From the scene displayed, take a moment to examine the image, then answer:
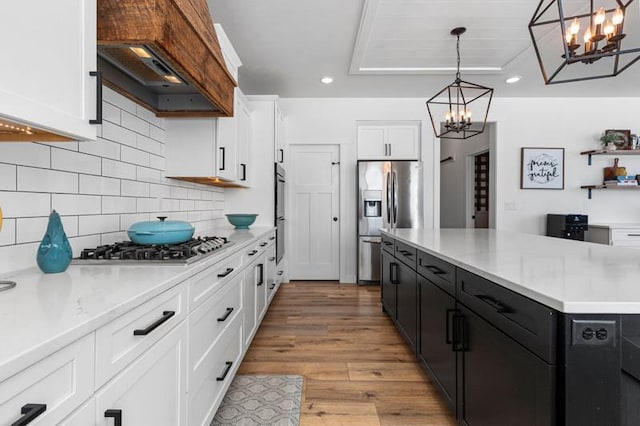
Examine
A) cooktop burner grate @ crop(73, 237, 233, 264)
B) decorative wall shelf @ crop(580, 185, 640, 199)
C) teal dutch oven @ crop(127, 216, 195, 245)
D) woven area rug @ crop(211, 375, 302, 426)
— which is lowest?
woven area rug @ crop(211, 375, 302, 426)

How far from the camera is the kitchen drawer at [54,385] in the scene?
514mm

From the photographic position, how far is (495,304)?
3.68ft

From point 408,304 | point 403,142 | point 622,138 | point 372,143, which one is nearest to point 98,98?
point 408,304

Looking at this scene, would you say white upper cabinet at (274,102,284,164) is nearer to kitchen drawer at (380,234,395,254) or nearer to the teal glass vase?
kitchen drawer at (380,234,395,254)

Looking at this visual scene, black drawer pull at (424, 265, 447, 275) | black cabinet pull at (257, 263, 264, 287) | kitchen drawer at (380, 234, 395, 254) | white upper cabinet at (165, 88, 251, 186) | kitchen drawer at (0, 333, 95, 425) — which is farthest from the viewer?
kitchen drawer at (380, 234, 395, 254)

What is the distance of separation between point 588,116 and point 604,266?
473 centimetres

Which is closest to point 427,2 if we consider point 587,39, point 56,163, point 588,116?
point 587,39

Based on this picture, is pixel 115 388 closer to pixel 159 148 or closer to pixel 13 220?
pixel 13 220

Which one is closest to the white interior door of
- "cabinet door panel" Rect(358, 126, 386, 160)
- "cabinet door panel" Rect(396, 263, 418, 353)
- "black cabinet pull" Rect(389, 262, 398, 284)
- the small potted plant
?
"cabinet door panel" Rect(358, 126, 386, 160)

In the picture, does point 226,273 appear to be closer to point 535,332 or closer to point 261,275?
point 261,275

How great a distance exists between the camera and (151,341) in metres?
0.94

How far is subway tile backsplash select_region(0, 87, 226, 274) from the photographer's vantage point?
1.14 metres

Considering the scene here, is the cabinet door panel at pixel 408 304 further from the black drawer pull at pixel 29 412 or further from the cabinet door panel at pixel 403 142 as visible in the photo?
the cabinet door panel at pixel 403 142

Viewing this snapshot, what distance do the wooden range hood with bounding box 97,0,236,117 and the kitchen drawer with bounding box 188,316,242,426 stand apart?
1.33 meters
